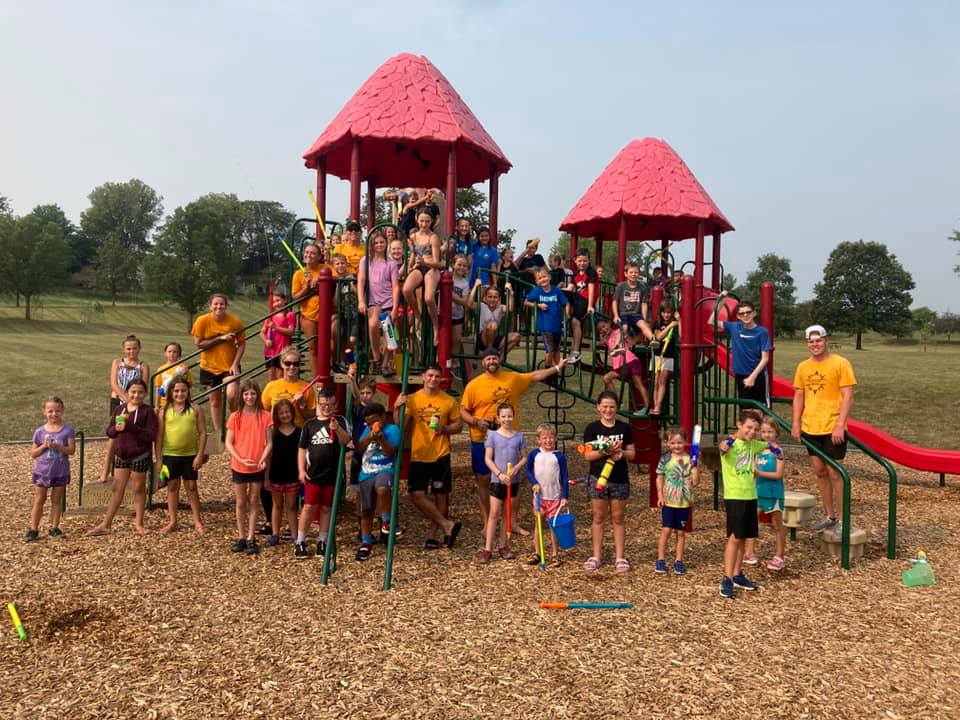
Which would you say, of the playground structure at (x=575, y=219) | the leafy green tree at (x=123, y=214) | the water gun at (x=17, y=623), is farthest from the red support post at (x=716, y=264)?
the leafy green tree at (x=123, y=214)

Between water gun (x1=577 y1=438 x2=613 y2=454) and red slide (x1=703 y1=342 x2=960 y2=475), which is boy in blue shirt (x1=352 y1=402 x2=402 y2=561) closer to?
water gun (x1=577 y1=438 x2=613 y2=454)

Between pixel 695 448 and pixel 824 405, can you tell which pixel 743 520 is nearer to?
pixel 695 448

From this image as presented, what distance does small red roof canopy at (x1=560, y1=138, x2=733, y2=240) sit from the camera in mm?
15430

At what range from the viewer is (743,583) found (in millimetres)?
5855

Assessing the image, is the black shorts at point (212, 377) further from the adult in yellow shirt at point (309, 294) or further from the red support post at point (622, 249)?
the red support post at point (622, 249)

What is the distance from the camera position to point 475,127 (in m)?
10.7

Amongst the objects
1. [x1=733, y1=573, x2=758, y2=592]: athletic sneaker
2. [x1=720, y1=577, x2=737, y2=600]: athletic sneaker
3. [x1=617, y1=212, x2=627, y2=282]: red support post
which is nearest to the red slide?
[x1=733, y1=573, x2=758, y2=592]: athletic sneaker

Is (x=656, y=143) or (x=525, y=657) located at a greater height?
(x=656, y=143)

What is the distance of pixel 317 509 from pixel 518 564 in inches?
78.2

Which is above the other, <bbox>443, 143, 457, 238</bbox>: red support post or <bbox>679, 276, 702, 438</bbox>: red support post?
<bbox>443, 143, 457, 238</bbox>: red support post

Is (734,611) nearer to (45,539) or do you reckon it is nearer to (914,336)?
(45,539)

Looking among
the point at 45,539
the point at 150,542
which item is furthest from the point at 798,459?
the point at 45,539

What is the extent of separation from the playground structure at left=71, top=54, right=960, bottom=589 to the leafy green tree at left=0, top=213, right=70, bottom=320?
45.2 meters

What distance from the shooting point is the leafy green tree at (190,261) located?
4897 cm
